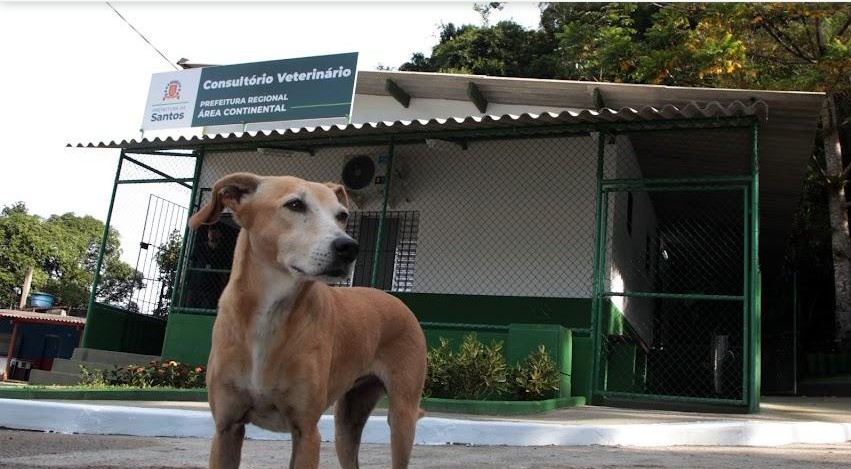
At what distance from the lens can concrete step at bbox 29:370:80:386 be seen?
9531 mm

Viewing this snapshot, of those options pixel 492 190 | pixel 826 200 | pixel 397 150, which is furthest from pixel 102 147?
pixel 826 200

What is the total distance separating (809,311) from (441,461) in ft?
58.2

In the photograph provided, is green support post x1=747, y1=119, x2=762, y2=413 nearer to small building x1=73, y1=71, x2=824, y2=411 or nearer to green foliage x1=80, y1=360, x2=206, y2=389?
small building x1=73, y1=71, x2=824, y2=411

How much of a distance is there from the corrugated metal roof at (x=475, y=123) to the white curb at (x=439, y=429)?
3.58 meters

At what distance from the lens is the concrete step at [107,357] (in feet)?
33.9

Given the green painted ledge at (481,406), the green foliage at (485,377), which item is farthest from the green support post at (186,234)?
the green painted ledge at (481,406)

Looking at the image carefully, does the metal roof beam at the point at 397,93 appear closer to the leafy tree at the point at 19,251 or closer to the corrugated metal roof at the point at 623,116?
the corrugated metal roof at the point at 623,116

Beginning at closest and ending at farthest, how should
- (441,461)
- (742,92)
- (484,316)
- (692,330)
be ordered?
(441,461), (742,92), (484,316), (692,330)

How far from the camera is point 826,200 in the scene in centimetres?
1823

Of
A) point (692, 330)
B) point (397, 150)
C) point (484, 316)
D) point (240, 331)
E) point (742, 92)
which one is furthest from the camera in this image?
point (692, 330)

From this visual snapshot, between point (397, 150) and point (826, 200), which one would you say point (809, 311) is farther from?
point (397, 150)

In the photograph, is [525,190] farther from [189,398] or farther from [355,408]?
[355,408]

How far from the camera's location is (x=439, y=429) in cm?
520

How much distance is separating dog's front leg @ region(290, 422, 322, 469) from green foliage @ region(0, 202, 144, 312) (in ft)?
146
